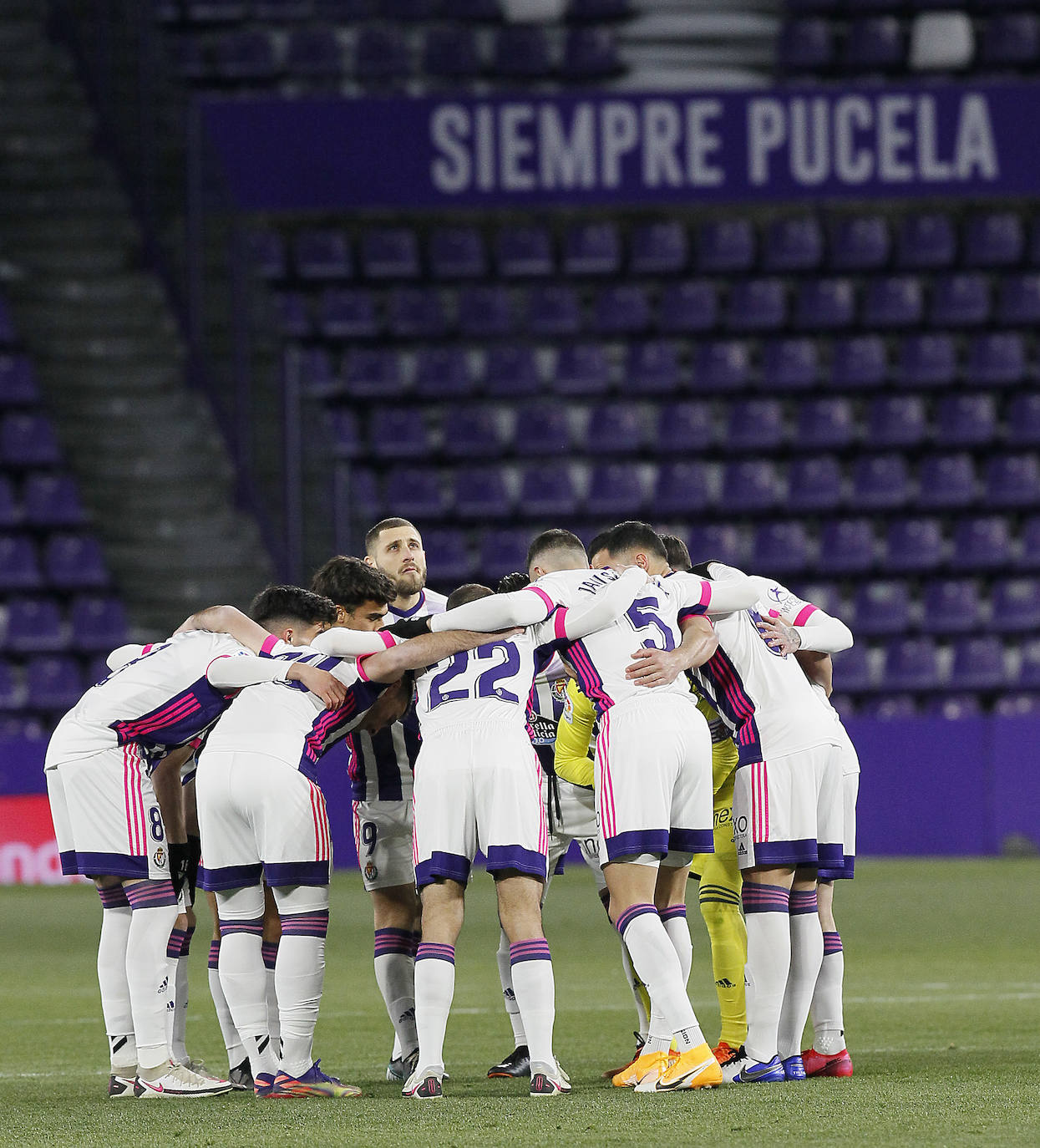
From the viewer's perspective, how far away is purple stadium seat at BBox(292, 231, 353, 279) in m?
18.7

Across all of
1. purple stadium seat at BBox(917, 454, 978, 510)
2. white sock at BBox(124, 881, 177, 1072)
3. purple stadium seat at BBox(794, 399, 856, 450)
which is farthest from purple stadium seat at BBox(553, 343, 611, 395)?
white sock at BBox(124, 881, 177, 1072)

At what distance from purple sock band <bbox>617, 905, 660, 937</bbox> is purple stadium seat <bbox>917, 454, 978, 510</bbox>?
1285 centimetres

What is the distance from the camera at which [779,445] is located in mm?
18250

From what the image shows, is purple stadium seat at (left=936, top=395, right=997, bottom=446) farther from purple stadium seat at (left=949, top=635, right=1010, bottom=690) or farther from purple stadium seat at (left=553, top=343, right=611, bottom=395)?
purple stadium seat at (left=553, top=343, right=611, bottom=395)

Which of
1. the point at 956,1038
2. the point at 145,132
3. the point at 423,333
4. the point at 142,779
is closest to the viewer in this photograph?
the point at 142,779

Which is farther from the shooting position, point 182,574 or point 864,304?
point 864,304

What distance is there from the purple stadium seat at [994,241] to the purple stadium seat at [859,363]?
4.88 ft

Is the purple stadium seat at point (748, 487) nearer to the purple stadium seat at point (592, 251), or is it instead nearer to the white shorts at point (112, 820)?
the purple stadium seat at point (592, 251)

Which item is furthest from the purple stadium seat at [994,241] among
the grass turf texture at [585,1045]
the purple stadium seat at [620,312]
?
the grass turf texture at [585,1045]

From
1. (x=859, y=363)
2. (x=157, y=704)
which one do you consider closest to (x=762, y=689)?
(x=157, y=704)

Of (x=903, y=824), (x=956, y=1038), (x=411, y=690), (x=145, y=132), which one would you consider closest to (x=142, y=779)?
(x=411, y=690)

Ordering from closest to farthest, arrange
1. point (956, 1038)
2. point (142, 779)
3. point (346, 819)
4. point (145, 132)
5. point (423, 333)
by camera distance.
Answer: point (142, 779) → point (956, 1038) → point (346, 819) → point (145, 132) → point (423, 333)

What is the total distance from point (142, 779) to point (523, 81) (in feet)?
47.7

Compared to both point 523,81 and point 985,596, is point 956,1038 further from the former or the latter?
point 523,81
